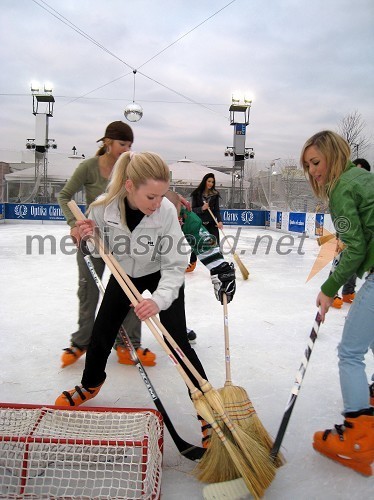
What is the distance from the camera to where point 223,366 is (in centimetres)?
238

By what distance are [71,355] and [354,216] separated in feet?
5.58

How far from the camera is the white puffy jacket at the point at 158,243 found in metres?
1.57

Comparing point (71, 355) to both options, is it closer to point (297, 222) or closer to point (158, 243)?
point (158, 243)

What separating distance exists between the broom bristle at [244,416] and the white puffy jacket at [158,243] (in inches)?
15.5

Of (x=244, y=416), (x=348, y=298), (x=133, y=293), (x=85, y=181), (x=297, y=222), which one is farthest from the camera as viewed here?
(x=297, y=222)

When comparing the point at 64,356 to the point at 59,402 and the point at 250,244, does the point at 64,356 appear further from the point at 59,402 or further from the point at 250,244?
the point at 250,244

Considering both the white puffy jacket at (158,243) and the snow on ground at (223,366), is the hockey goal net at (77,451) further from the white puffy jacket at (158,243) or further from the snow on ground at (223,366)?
the white puffy jacket at (158,243)

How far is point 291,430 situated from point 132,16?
28.1ft

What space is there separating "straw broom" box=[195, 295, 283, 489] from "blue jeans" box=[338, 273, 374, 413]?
329 millimetres

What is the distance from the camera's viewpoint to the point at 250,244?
8992 mm

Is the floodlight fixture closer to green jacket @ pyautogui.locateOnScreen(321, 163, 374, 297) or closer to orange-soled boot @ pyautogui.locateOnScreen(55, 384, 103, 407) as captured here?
orange-soled boot @ pyautogui.locateOnScreen(55, 384, 103, 407)

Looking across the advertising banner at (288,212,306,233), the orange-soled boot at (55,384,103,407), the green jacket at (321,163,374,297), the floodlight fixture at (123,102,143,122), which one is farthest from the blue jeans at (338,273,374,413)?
the advertising banner at (288,212,306,233)

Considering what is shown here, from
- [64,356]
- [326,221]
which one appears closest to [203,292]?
[64,356]

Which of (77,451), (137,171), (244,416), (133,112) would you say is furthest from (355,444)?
(133,112)
